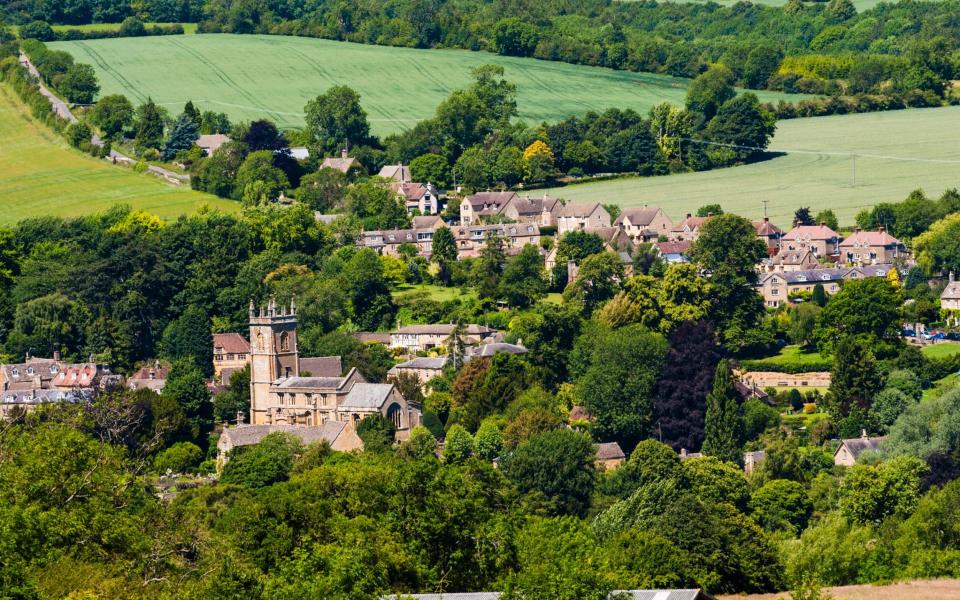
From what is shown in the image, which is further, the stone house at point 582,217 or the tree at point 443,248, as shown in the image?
the stone house at point 582,217

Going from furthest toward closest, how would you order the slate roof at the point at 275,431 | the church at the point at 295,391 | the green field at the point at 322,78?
the green field at the point at 322,78 < the church at the point at 295,391 < the slate roof at the point at 275,431

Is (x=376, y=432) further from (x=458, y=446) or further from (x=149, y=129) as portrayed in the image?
(x=149, y=129)

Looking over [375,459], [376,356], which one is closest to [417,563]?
[375,459]

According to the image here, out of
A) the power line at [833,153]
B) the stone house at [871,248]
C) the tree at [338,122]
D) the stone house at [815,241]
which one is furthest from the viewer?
the tree at [338,122]

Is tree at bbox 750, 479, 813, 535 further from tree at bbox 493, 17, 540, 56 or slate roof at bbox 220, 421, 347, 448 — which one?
tree at bbox 493, 17, 540, 56

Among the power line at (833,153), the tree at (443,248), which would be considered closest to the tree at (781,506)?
the tree at (443,248)

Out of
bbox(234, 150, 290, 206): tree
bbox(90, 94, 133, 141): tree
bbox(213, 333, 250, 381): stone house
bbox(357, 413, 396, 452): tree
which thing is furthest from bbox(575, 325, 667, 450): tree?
bbox(90, 94, 133, 141): tree

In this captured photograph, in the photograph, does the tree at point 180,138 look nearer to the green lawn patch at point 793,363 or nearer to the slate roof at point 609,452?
the green lawn patch at point 793,363
